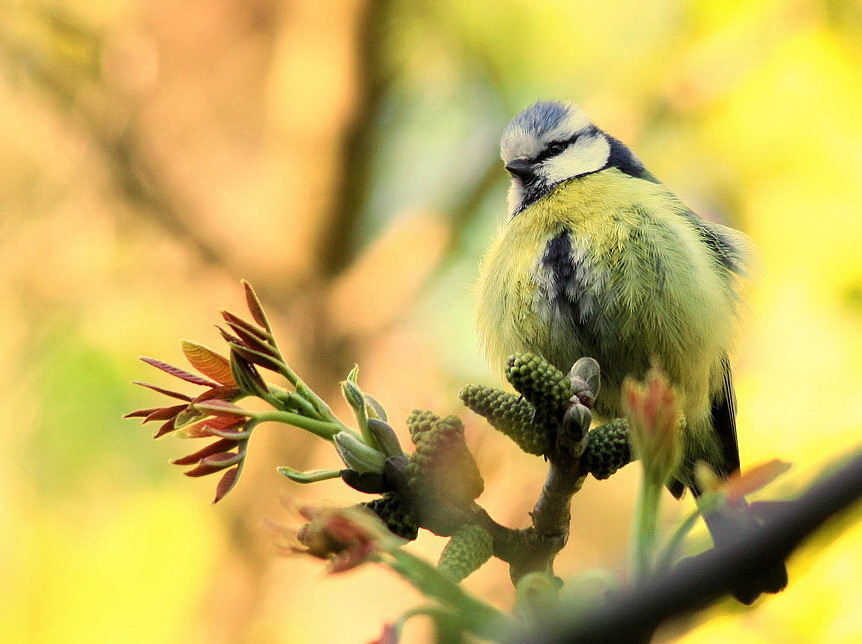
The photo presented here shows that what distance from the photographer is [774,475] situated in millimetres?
507

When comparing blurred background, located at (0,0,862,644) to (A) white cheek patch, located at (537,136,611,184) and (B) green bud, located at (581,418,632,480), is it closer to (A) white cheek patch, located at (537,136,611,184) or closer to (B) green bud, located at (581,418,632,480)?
(A) white cheek patch, located at (537,136,611,184)

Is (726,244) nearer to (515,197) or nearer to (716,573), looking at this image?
(515,197)

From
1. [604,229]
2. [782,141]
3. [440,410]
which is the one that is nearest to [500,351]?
[604,229]

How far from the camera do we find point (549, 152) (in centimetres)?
154

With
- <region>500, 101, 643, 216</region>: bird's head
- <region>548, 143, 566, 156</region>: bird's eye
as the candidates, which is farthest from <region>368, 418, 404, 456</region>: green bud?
<region>548, 143, 566, 156</region>: bird's eye

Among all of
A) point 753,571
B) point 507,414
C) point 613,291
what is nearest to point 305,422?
point 507,414

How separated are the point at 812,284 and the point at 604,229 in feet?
3.19

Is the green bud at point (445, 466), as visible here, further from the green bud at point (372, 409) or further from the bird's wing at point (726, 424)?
the bird's wing at point (726, 424)

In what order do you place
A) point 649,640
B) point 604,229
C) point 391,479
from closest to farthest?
point 649,640
point 391,479
point 604,229

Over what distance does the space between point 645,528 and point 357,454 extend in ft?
0.66

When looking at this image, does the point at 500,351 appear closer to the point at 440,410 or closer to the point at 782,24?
the point at 440,410

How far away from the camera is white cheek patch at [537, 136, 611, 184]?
1476 mm

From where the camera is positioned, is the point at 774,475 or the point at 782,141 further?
the point at 782,141

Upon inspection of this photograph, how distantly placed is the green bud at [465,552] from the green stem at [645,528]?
119mm
